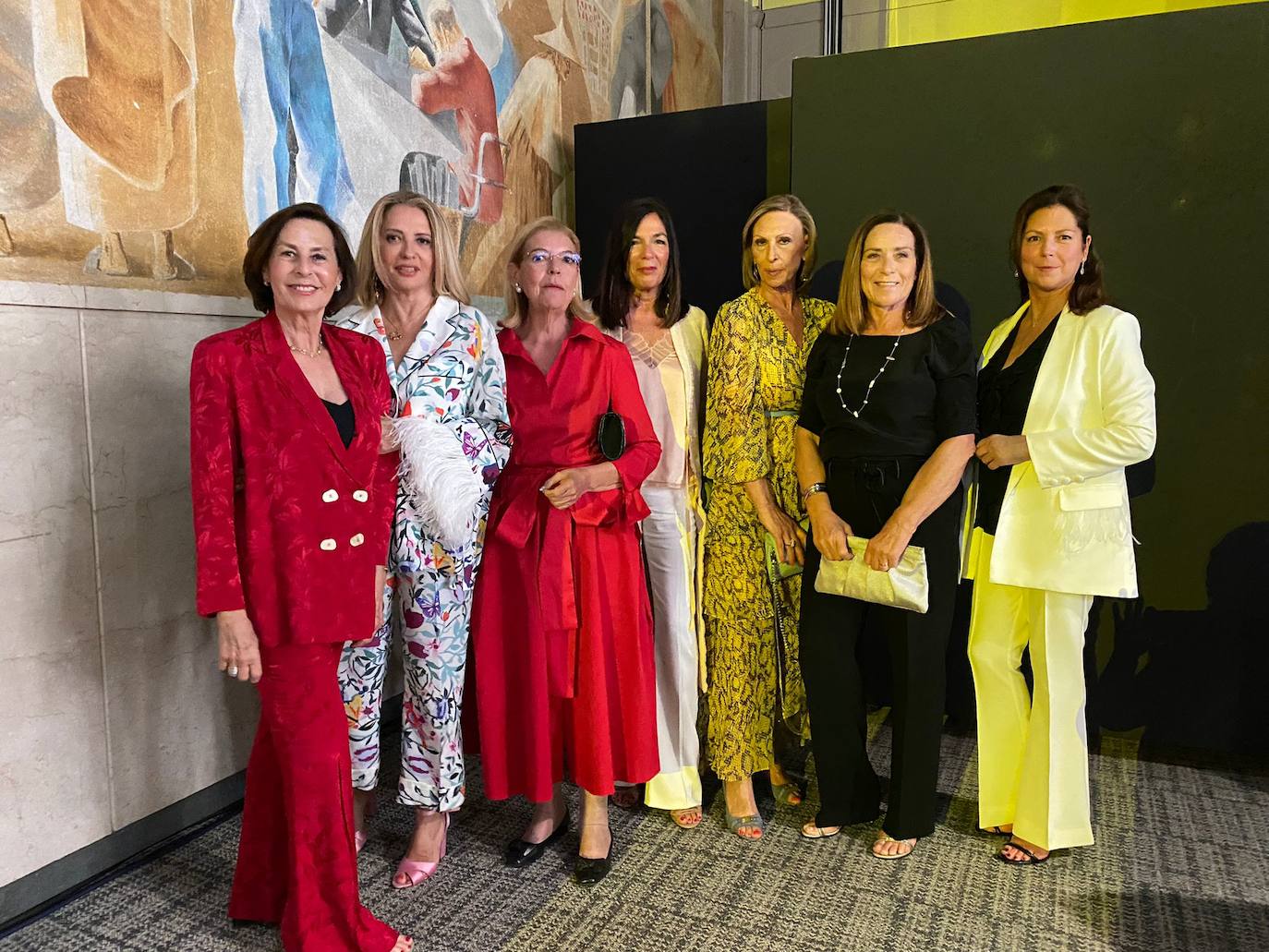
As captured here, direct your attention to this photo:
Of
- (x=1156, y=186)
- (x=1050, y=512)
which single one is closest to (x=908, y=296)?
(x=1050, y=512)

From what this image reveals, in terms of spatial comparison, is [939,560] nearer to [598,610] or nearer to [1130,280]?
[598,610]

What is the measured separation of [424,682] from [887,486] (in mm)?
1405

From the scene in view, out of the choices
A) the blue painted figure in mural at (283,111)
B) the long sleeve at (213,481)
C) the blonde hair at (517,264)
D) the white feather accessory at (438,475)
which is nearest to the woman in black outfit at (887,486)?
the blonde hair at (517,264)

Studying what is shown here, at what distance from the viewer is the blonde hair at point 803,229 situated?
9.03 feet

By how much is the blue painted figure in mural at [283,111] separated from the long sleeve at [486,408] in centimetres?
110

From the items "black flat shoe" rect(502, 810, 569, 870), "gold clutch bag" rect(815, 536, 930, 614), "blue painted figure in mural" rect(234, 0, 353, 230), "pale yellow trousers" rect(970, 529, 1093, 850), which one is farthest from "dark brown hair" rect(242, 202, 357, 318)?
"pale yellow trousers" rect(970, 529, 1093, 850)

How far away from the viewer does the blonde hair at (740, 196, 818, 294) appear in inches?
108

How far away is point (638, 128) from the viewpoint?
4641 millimetres

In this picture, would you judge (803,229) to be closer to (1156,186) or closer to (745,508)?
(745,508)

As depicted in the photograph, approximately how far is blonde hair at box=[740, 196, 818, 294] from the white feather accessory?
1126mm

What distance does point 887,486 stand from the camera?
100 inches

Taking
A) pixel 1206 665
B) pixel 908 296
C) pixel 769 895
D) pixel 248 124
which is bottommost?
pixel 769 895

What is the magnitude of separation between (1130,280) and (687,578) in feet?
6.69

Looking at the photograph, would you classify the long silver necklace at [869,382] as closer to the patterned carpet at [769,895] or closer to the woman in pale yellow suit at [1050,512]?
the woman in pale yellow suit at [1050,512]
